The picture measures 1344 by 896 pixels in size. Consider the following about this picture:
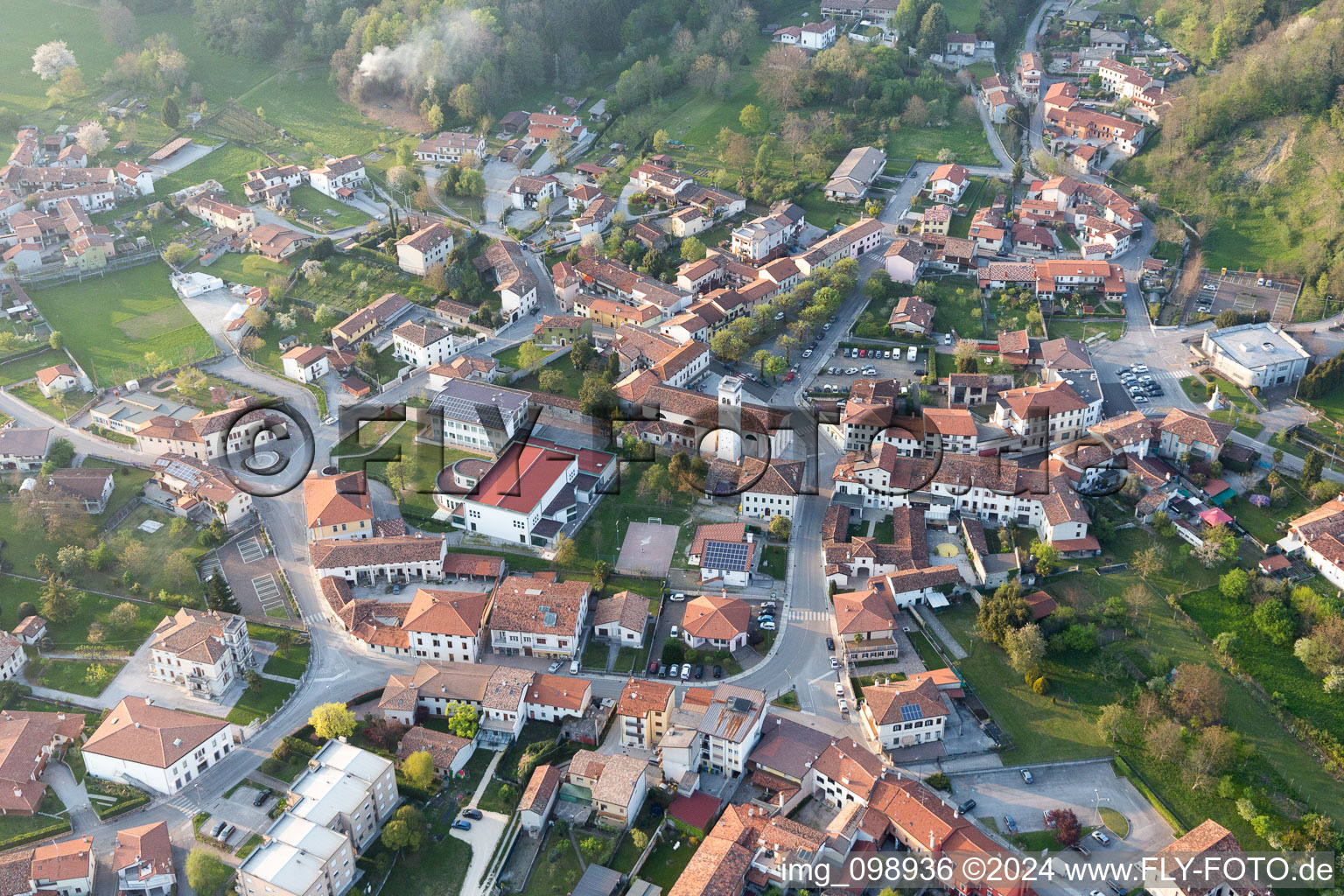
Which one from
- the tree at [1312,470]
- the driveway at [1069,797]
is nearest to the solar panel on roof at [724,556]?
the driveway at [1069,797]

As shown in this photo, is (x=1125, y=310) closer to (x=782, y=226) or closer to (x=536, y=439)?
(x=782, y=226)

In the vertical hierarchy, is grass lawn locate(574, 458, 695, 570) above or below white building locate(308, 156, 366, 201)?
below

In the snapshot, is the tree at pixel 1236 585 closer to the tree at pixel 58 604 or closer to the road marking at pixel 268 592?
the road marking at pixel 268 592

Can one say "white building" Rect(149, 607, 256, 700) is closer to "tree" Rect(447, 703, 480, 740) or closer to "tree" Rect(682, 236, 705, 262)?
"tree" Rect(447, 703, 480, 740)

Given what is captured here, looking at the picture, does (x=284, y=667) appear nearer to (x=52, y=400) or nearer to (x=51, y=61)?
(x=52, y=400)

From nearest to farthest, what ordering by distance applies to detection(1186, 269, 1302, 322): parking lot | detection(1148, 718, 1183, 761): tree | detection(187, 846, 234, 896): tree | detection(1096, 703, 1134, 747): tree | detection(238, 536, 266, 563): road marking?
detection(187, 846, 234, 896): tree
detection(1148, 718, 1183, 761): tree
detection(1096, 703, 1134, 747): tree
detection(238, 536, 266, 563): road marking
detection(1186, 269, 1302, 322): parking lot

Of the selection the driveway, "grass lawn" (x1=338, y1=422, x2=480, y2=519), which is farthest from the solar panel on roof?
"grass lawn" (x1=338, y1=422, x2=480, y2=519)

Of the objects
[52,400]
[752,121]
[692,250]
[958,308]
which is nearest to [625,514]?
[692,250]
